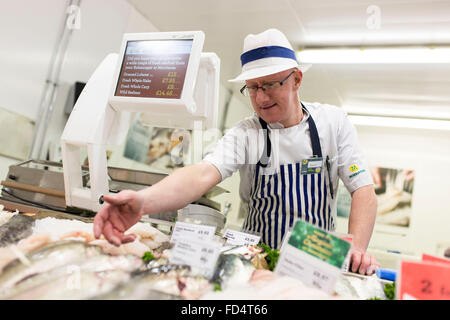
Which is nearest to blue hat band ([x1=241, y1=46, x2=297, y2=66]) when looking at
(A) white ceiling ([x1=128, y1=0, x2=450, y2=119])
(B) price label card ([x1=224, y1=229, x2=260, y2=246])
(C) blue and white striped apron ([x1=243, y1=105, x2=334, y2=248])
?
Answer: (C) blue and white striped apron ([x1=243, y1=105, x2=334, y2=248])

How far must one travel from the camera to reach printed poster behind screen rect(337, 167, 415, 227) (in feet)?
22.4

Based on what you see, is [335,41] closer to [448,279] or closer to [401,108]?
[401,108]

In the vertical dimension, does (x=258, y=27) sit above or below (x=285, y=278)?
above

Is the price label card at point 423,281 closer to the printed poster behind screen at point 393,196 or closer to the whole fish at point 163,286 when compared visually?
the whole fish at point 163,286

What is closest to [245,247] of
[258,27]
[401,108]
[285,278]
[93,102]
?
[285,278]

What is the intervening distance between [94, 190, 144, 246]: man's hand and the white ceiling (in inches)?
131

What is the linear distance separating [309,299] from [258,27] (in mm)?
4199

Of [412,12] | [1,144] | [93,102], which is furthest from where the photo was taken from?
[412,12]

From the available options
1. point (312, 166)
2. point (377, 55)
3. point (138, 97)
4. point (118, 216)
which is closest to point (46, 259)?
point (118, 216)

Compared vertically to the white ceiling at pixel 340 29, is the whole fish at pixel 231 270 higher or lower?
lower

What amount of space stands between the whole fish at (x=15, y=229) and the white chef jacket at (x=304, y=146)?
960 millimetres

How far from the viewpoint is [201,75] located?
1.65 m

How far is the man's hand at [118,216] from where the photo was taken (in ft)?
3.47

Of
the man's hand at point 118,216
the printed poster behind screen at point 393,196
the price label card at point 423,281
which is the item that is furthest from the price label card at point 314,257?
the printed poster behind screen at point 393,196
